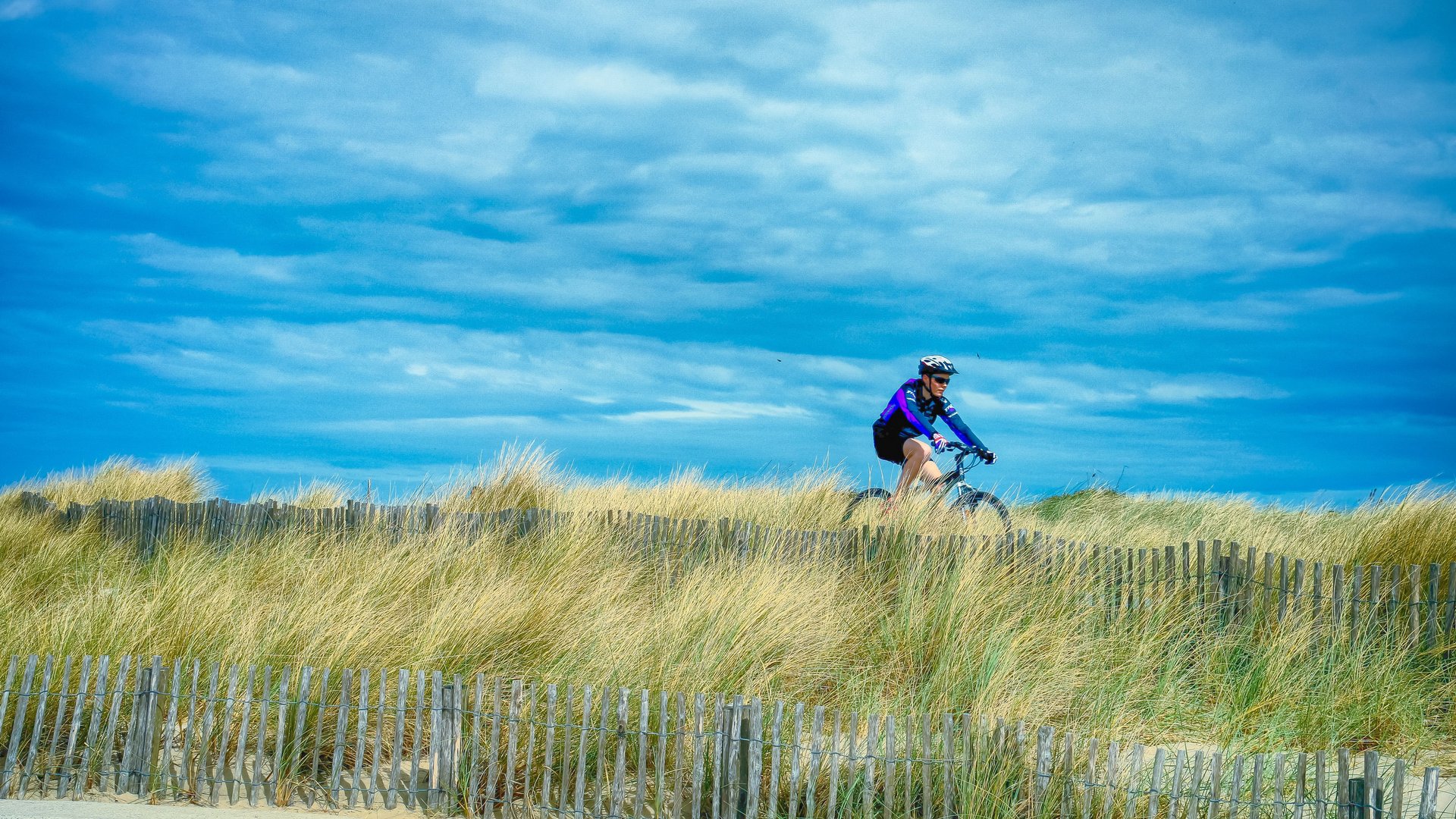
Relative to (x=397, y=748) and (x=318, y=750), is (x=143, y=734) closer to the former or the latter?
(x=318, y=750)

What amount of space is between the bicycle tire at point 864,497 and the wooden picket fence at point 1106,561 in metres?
1.42

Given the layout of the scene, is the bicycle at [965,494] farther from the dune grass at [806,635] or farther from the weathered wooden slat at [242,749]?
the weathered wooden slat at [242,749]

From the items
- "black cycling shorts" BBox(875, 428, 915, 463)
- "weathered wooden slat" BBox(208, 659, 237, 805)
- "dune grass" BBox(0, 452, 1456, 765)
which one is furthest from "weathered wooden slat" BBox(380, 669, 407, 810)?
"black cycling shorts" BBox(875, 428, 915, 463)

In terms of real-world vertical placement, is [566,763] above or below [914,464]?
below

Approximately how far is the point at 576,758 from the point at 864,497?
5726mm

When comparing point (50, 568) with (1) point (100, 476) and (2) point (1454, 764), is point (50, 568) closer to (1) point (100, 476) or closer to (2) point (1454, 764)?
(1) point (100, 476)

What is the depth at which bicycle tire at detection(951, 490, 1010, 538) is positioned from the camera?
952 centimetres

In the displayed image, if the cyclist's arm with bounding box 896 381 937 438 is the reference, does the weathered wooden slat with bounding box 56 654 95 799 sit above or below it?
below

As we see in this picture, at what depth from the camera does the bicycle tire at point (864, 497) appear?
10.4 metres

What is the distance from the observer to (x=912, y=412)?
10125 mm

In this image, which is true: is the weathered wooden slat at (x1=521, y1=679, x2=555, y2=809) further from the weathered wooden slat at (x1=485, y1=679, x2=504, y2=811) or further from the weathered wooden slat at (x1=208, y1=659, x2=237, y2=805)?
the weathered wooden slat at (x1=208, y1=659, x2=237, y2=805)

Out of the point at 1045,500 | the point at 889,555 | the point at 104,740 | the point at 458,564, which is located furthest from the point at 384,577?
the point at 1045,500

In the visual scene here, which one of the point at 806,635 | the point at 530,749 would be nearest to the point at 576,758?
the point at 530,749

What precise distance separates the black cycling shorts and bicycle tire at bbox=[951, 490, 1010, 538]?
90 centimetres
